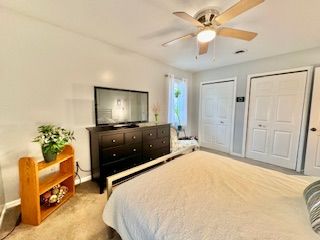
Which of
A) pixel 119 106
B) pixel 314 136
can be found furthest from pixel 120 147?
pixel 314 136

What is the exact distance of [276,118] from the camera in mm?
3283

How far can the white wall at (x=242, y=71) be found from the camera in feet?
9.53

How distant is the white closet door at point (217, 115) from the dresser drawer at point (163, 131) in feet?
5.90

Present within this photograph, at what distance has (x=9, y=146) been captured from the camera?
1848 mm

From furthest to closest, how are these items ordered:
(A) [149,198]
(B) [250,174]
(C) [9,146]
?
(C) [9,146], (B) [250,174], (A) [149,198]

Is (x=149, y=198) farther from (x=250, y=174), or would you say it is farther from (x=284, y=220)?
(x=250, y=174)

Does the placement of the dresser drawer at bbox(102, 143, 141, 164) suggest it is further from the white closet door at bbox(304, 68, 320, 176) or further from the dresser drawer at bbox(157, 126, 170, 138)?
the white closet door at bbox(304, 68, 320, 176)

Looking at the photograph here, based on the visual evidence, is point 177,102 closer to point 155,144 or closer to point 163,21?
point 155,144

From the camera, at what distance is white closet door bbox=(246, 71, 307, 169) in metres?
3.04

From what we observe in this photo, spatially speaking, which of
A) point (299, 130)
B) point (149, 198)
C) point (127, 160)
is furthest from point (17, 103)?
point (299, 130)

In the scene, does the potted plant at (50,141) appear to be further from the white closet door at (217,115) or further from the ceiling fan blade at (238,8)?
the white closet door at (217,115)

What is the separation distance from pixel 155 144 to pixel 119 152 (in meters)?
0.81

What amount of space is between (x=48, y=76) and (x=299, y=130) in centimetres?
447

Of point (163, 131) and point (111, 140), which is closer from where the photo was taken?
point (111, 140)
